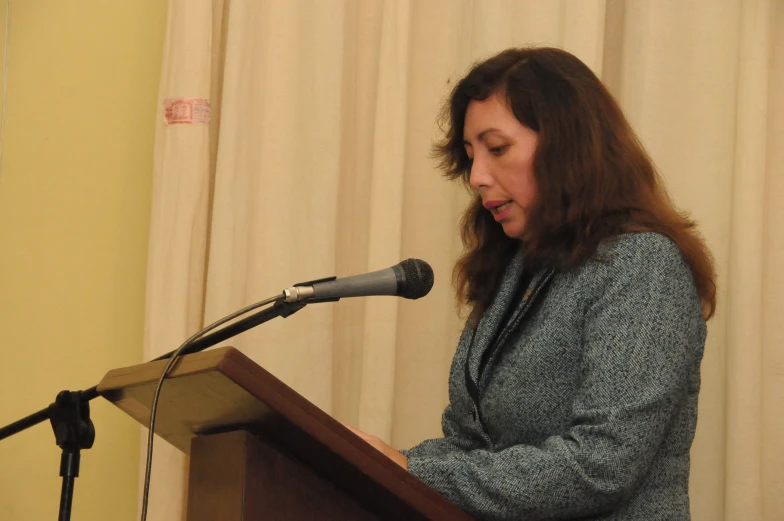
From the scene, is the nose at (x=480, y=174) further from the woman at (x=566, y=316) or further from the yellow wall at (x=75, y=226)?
the yellow wall at (x=75, y=226)

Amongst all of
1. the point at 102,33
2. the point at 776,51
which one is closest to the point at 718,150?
the point at 776,51

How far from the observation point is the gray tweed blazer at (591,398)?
1.25 metres

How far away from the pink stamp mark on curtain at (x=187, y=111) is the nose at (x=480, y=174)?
2.78ft

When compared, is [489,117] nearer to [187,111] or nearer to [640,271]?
[640,271]

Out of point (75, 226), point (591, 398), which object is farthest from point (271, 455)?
point (75, 226)

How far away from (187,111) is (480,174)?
0.89m

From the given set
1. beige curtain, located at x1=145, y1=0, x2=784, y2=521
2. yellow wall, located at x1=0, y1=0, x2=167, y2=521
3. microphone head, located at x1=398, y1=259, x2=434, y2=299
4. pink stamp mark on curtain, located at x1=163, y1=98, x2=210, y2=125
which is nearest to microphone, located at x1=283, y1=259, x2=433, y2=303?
microphone head, located at x1=398, y1=259, x2=434, y2=299

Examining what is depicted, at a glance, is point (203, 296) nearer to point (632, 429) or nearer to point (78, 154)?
point (78, 154)

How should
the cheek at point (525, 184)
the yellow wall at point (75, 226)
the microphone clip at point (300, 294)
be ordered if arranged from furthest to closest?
the yellow wall at point (75, 226), the cheek at point (525, 184), the microphone clip at point (300, 294)

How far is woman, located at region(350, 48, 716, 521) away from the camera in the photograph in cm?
126

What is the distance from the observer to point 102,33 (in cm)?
249

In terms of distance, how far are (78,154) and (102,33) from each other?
0.33 metres

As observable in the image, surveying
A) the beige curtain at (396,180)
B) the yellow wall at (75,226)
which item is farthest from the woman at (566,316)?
the yellow wall at (75,226)

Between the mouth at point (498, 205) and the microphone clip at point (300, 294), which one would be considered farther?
the mouth at point (498, 205)
